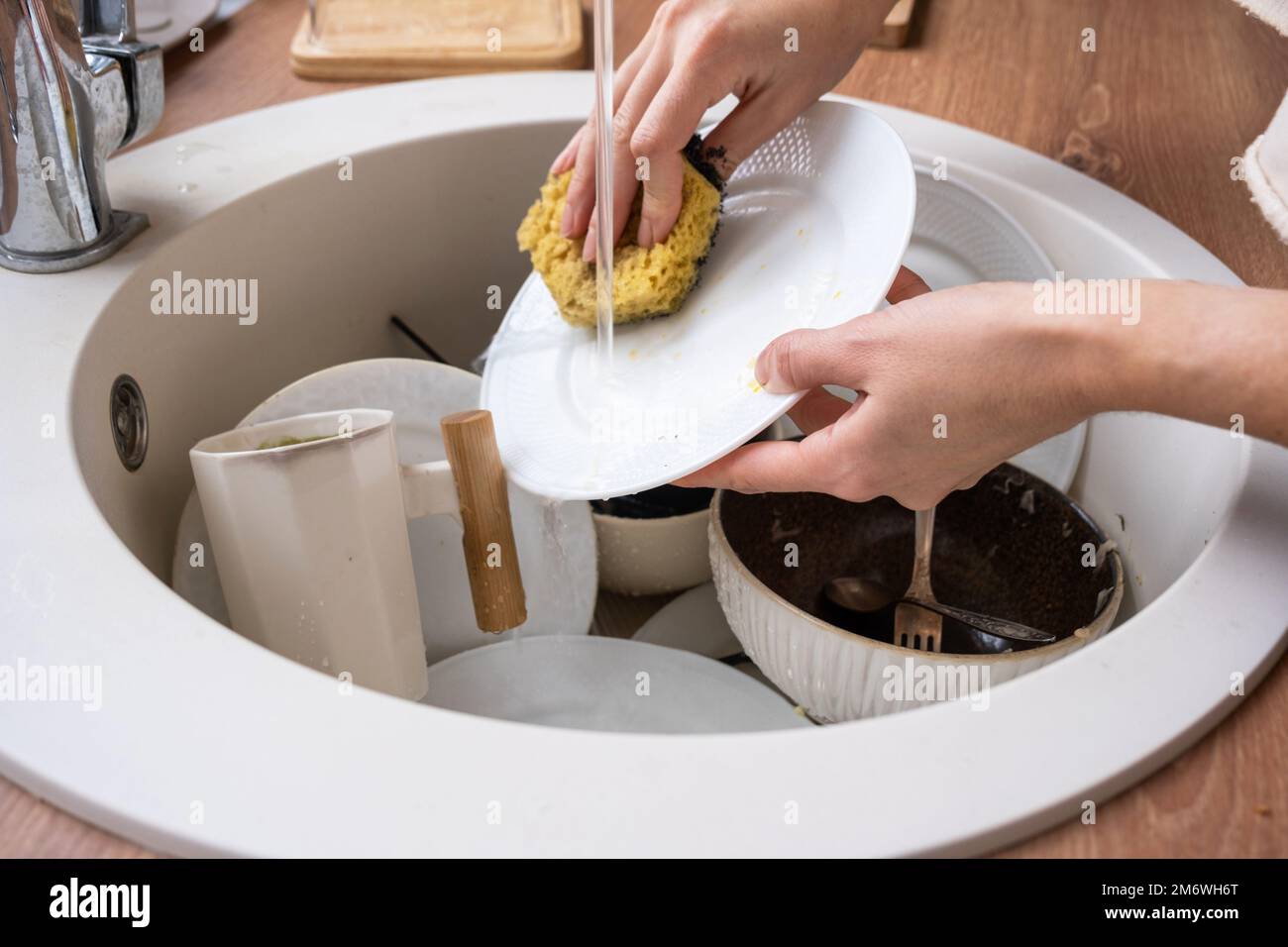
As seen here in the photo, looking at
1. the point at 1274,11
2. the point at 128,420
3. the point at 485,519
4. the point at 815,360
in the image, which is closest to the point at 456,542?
the point at 485,519

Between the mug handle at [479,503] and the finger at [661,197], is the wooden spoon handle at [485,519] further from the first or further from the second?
the finger at [661,197]

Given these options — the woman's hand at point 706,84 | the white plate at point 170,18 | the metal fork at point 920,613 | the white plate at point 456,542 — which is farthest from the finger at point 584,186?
the white plate at point 170,18

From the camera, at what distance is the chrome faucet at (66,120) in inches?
23.1

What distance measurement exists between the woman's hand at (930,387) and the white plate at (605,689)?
172mm

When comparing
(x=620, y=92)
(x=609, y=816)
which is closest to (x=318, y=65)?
(x=620, y=92)

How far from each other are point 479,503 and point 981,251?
0.39m

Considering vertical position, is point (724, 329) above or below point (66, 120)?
below

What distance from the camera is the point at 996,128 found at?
2.82 feet

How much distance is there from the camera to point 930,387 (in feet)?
1.59

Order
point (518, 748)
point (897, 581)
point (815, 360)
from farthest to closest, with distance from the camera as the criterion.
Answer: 1. point (897, 581)
2. point (815, 360)
3. point (518, 748)

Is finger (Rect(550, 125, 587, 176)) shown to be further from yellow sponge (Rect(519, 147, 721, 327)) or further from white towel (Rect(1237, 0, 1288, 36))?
white towel (Rect(1237, 0, 1288, 36))

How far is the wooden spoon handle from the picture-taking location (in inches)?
24.4

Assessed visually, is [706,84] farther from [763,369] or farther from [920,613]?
[920,613]
